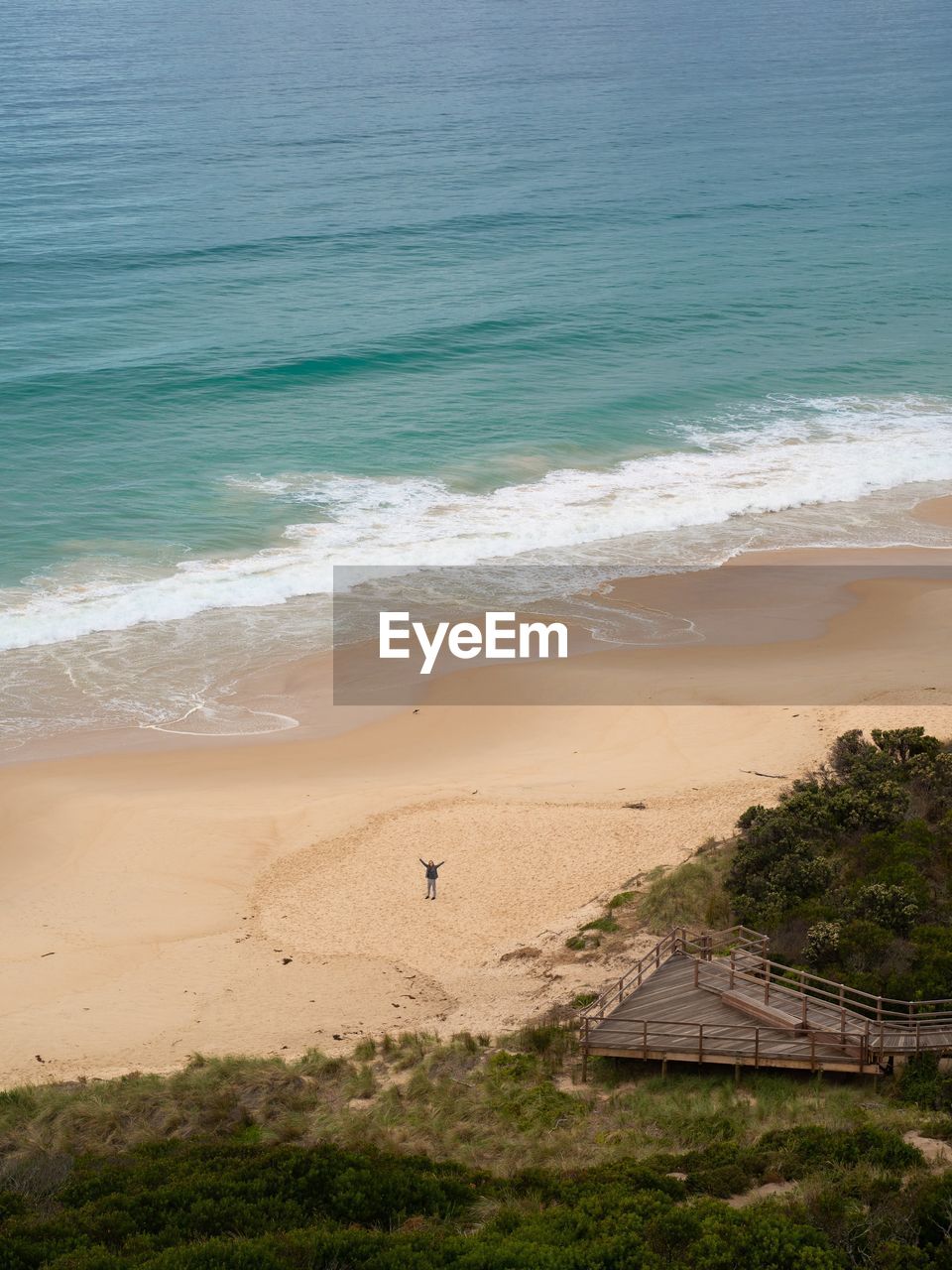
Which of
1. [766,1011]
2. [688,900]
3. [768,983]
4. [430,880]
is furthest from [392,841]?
[766,1011]

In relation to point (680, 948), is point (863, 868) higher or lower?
higher

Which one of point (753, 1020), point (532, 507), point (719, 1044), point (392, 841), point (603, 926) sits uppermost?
point (532, 507)

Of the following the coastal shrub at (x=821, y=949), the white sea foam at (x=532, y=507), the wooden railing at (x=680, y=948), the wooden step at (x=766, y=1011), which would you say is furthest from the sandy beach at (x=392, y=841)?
the white sea foam at (x=532, y=507)

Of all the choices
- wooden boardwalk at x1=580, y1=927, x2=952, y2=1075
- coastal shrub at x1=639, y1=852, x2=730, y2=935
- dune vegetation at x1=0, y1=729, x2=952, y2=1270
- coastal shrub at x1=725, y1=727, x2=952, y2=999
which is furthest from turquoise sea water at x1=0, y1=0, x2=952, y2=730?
wooden boardwalk at x1=580, y1=927, x2=952, y2=1075

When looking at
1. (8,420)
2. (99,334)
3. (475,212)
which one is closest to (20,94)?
(475,212)

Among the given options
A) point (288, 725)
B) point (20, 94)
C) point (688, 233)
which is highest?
point (20, 94)

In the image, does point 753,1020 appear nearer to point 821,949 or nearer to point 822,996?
point 822,996

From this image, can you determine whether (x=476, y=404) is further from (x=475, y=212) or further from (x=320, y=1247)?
(x=320, y=1247)
